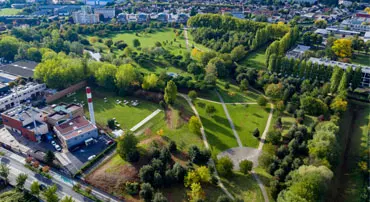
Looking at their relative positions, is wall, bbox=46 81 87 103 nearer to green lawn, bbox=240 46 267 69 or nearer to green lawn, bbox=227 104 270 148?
green lawn, bbox=227 104 270 148

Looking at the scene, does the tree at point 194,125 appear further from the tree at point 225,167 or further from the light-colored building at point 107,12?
the light-colored building at point 107,12

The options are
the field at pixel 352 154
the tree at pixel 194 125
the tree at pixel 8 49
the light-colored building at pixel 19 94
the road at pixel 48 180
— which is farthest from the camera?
the tree at pixel 8 49

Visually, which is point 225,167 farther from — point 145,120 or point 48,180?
point 48,180

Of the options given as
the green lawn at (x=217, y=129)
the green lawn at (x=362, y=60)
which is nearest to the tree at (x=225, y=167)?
Result: the green lawn at (x=217, y=129)

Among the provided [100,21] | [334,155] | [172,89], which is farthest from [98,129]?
[100,21]

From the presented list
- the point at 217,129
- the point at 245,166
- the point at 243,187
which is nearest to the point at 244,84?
the point at 217,129

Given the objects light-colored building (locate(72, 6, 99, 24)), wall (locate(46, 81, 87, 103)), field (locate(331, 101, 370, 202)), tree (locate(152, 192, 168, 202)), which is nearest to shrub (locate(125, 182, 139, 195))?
tree (locate(152, 192, 168, 202))

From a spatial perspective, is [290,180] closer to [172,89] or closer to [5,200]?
[172,89]
